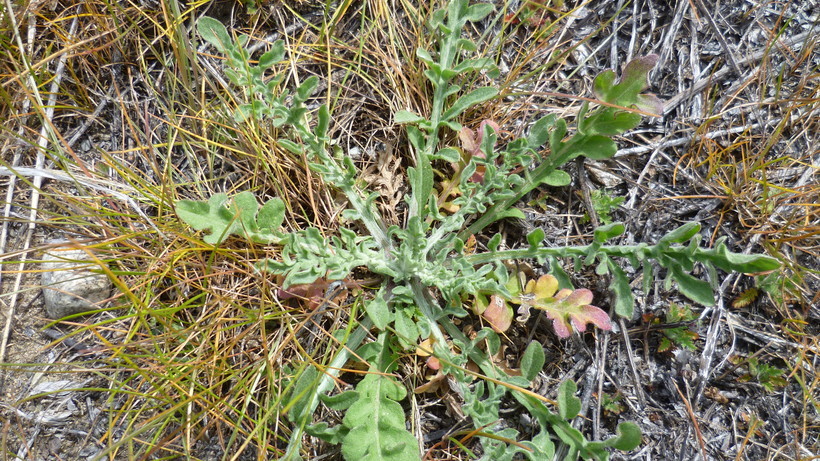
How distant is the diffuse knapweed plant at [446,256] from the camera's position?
2.26 metres

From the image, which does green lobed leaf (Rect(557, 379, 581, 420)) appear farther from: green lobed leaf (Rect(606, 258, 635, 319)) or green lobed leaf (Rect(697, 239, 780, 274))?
green lobed leaf (Rect(697, 239, 780, 274))

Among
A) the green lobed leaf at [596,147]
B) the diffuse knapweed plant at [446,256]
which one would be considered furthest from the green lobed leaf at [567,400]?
the green lobed leaf at [596,147]

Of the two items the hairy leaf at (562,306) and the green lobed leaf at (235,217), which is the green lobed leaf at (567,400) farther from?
the green lobed leaf at (235,217)

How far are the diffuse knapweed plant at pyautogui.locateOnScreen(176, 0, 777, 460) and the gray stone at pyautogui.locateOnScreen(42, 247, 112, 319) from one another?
602 millimetres

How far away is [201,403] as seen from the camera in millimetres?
2398

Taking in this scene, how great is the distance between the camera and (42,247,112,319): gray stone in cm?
255

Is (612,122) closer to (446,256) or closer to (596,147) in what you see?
(596,147)

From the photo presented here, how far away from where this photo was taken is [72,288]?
2.55 m

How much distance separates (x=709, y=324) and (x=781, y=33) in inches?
66.0

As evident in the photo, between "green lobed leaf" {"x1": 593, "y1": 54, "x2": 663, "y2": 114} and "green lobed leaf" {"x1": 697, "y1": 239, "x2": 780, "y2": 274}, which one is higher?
"green lobed leaf" {"x1": 593, "y1": 54, "x2": 663, "y2": 114}

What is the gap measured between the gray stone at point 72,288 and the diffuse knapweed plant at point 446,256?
602 mm

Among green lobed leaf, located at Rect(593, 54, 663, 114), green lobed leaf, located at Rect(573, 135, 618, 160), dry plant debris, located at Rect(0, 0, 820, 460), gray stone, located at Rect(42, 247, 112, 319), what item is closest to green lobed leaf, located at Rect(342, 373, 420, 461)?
dry plant debris, located at Rect(0, 0, 820, 460)

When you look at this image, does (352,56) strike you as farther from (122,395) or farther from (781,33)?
(781,33)

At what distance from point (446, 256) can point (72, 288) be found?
1841mm
